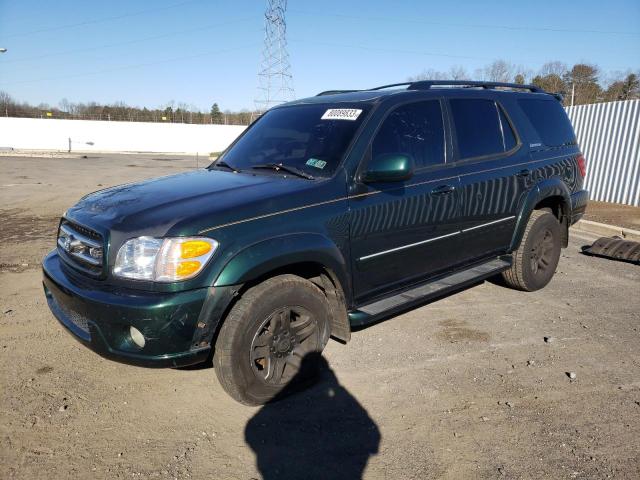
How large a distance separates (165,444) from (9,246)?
551cm

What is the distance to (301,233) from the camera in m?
2.98

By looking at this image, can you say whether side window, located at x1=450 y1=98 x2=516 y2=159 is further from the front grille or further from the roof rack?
the front grille

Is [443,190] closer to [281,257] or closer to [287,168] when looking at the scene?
[287,168]

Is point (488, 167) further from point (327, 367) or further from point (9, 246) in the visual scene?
point (9, 246)

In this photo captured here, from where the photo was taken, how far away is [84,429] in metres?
2.77

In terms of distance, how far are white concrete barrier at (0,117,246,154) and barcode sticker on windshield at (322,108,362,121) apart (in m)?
42.0

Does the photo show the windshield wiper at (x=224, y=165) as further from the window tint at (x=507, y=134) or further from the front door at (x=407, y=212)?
the window tint at (x=507, y=134)

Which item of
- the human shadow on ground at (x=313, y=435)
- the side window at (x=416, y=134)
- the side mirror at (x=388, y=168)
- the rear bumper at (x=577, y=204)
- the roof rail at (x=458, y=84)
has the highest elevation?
the roof rail at (x=458, y=84)

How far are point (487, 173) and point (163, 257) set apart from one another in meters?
2.96

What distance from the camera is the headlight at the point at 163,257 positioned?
2623 mm

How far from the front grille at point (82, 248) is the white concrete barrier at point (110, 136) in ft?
139

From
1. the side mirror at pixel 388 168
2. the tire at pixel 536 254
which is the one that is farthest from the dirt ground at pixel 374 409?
the side mirror at pixel 388 168

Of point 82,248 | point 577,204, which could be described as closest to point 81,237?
point 82,248

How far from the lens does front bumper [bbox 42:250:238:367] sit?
8.43ft
